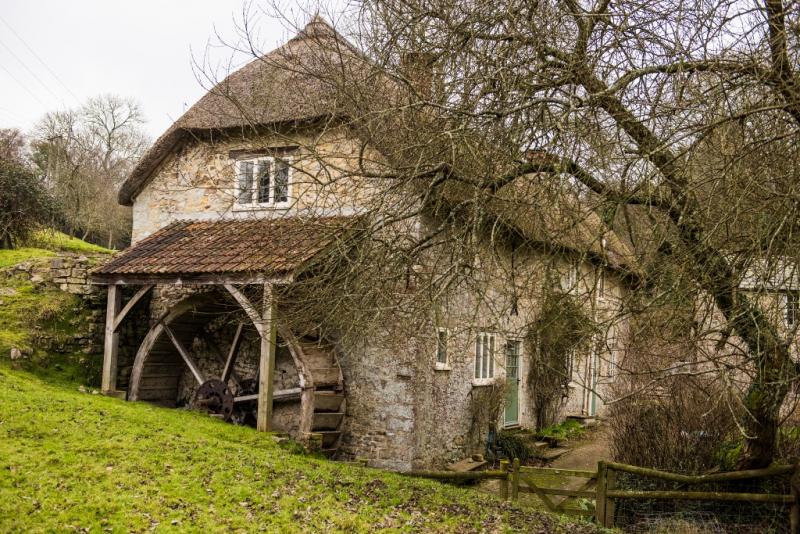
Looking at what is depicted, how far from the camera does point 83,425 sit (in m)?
8.62

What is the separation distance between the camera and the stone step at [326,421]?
10305mm

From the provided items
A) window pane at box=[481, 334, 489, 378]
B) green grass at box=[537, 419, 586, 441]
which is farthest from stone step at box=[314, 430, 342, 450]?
green grass at box=[537, 419, 586, 441]

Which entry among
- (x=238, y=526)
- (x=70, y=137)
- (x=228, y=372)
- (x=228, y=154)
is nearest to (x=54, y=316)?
(x=228, y=372)

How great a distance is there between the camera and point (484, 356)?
1256 cm

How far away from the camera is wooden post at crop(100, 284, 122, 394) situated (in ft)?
38.7

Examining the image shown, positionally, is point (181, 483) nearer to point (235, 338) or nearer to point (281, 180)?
point (281, 180)

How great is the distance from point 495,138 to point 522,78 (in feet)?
1.95

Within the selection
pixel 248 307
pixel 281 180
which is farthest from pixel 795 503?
pixel 248 307

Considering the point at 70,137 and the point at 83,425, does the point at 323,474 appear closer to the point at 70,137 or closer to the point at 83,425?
the point at 83,425

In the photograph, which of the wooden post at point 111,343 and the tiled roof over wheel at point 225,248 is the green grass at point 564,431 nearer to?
the tiled roof over wheel at point 225,248

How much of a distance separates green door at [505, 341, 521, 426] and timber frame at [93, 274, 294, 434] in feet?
14.7

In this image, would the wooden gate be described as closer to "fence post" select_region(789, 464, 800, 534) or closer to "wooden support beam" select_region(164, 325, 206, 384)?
"fence post" select_region(789, 464, 800, 534)

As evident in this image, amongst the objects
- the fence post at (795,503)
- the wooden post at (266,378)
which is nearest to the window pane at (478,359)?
the wooden post at (266,378)

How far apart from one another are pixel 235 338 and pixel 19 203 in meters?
9.72
